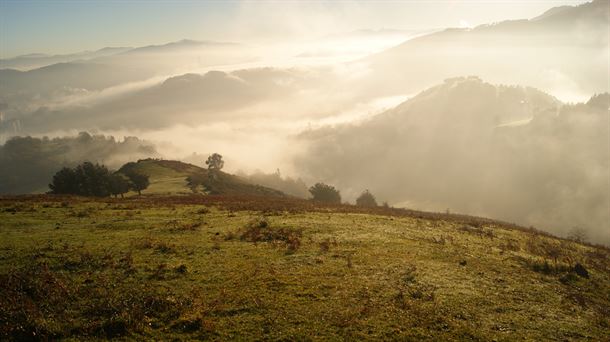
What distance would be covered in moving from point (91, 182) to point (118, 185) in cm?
599

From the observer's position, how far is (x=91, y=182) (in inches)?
3499

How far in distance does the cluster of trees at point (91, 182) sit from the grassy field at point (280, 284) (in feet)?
190

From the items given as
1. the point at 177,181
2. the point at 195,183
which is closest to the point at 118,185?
the point at 195,183

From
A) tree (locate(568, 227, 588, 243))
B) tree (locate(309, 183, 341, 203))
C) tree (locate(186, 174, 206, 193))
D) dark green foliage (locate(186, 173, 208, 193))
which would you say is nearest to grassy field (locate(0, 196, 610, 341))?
tree (locate(568, 227, 588, 243))

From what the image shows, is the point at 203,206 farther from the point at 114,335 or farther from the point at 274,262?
the point at 114,335

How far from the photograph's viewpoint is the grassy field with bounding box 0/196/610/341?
16312mm

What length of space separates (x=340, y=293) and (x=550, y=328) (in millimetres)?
9697

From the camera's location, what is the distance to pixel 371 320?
17219 millimetres

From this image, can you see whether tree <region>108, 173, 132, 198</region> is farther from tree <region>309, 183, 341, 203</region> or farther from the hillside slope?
tree <region>309, 183, 341, 203</region>

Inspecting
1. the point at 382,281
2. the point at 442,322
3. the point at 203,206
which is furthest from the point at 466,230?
the point at 203,206

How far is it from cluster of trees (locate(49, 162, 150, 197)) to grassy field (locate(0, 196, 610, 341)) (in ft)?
190

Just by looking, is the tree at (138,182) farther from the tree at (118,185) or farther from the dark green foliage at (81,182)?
the dark green foliage at (81,182)

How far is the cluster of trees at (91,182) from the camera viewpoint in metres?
87.4

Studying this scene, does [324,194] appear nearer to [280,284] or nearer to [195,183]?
[195,183]
